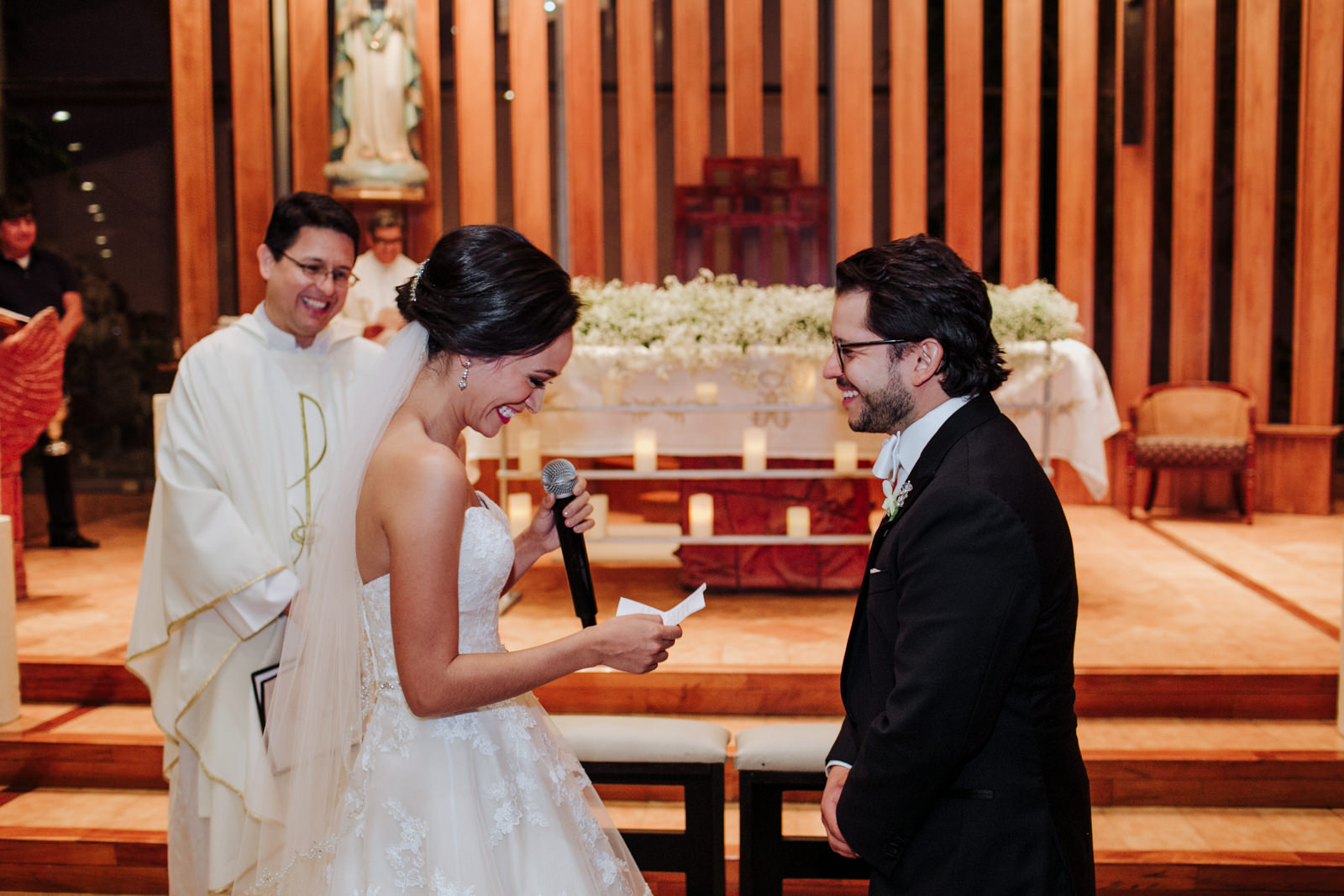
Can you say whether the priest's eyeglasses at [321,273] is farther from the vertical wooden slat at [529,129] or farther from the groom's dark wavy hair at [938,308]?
the vertical wooden slat at [529,129]

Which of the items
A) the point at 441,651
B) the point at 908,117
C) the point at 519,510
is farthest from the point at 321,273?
the point at 908,117

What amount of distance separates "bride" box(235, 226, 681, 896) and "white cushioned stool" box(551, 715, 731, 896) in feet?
2.11

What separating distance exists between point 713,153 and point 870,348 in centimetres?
712

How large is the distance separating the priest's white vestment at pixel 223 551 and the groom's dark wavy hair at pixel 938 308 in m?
1.43

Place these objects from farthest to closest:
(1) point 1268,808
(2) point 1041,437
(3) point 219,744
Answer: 1. (2) point 1041,437
2. (1) point 1268,808
3. (3) point 219,744

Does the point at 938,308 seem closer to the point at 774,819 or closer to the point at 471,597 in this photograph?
the point at 471,597

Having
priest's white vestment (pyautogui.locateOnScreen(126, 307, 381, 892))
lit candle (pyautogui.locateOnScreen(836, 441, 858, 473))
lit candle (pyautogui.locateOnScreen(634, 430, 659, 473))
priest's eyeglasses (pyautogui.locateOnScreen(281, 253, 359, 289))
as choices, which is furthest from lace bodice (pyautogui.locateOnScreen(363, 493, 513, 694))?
lit candle (pyautogui.locateOnScreen(836, 441, 858, 473))

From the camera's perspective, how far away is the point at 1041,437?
4.77m

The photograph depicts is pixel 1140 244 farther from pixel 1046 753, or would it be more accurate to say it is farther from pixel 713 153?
pixel 1046 753

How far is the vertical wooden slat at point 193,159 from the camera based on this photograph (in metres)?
7.20

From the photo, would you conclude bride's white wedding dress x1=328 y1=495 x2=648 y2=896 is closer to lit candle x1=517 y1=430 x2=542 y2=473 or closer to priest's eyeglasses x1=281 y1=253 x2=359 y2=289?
priest's eyeglasses x1=281 y1=253 x2=359 y2=289

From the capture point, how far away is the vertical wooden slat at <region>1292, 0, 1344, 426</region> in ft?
22.5

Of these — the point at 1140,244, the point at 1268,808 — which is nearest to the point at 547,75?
the point at 1140,244

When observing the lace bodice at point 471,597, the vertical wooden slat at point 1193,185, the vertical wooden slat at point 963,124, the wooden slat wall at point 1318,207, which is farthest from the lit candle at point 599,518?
the wooden slat wall at point 1318,207
